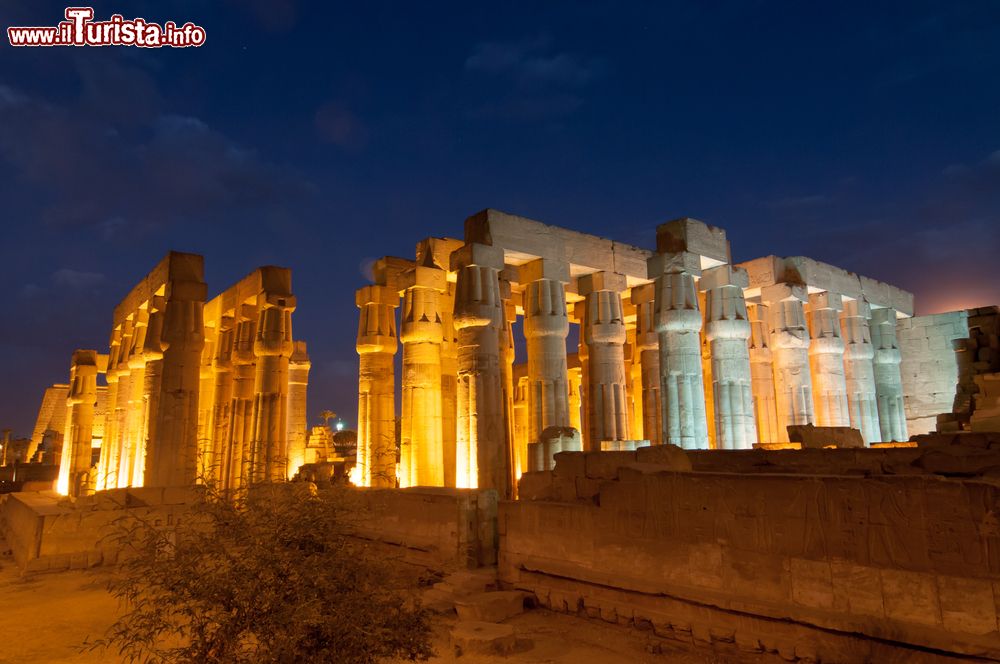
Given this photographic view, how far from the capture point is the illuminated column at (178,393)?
14883 millimetres

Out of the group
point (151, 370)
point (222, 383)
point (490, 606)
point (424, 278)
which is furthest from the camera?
point (222, 383)

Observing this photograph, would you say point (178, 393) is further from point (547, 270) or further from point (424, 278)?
point (547, 270)

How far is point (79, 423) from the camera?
22.7 metres

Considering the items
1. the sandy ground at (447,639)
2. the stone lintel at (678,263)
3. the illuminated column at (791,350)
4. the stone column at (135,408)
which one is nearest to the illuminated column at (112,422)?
the stone column at (135,408)

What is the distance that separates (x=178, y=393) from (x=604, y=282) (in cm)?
1069

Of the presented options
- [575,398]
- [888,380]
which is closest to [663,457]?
[888,380]

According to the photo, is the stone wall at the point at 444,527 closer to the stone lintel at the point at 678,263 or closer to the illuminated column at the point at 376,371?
the illuminated column at the point at 376,371

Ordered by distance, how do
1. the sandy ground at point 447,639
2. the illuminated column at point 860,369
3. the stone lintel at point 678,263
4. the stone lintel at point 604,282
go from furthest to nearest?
1. the illuminated column at point 860,369
2. the stone lintel at point 604,282
3. the stone lintel at point 678,263
4. the sandy ground at point 447,639

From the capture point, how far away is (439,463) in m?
14.8

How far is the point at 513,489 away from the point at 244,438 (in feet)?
29.7

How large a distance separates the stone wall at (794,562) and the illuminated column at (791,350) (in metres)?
11.3

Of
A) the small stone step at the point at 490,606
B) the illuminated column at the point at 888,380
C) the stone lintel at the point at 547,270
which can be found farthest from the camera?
the illuminated column at the point at 888,380

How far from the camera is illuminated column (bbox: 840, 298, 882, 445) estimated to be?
61.6ft

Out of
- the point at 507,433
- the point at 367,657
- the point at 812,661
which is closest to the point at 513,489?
the point at 507,433
